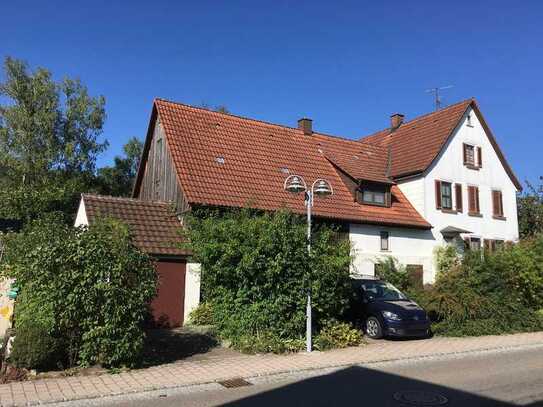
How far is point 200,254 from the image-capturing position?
1209 cm

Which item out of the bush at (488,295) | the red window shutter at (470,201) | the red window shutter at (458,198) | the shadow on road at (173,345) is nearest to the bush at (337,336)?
the shadow on road at (173,345)

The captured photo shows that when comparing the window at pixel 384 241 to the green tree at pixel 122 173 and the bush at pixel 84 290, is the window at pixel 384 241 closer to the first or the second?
the bush at pixel 84 290

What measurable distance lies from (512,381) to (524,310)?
8767mm

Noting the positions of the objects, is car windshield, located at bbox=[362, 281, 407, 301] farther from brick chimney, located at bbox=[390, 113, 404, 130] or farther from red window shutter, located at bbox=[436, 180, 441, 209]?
brick chimney, located at bbox=[390, 113, 404, 130]

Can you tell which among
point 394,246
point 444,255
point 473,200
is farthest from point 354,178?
point 473,200

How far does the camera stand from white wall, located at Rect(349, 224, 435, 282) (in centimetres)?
2203

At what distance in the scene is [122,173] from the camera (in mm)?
40094

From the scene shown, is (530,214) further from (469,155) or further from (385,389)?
(385,389)

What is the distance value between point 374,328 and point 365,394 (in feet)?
20.8

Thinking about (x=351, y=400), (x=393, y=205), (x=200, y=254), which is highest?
(x=393, y=205)

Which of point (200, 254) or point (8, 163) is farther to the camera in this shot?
point (8, 163)

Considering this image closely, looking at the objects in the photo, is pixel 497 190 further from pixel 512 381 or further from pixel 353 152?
pixel 512 381

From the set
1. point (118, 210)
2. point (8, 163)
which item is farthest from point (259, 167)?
point (8, 163)

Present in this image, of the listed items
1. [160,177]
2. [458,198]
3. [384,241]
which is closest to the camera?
[160,177]
